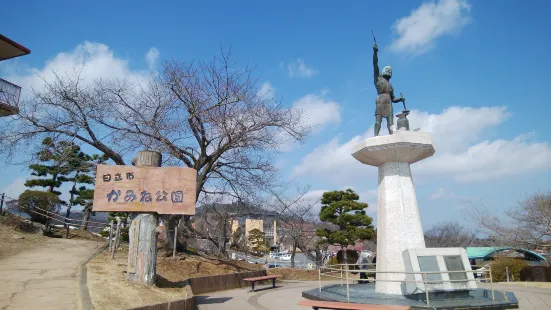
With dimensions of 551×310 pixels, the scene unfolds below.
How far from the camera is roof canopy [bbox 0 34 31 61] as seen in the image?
16.7 metres

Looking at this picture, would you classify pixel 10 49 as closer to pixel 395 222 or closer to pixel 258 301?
pixel 258 301

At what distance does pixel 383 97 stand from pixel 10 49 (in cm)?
1720

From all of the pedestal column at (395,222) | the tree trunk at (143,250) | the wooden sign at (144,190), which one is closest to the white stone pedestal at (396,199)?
the pedestal column at (395,222)

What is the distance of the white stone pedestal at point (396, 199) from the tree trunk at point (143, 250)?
604 cm

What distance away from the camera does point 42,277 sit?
9555mm

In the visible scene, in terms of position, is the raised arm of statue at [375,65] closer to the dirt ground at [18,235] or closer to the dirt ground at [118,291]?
the dirt ground at [118,291]

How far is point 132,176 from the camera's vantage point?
31.3 feet

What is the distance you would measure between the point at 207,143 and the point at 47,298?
8.67 metres

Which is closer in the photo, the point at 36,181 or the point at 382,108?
the point at 382,108

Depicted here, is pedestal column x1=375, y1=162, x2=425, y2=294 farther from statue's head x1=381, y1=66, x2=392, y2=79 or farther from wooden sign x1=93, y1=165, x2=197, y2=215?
wooden sign x1=93, y1=165, x2=197, y2=215

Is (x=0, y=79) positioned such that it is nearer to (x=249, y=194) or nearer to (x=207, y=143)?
(x=207, y=143)

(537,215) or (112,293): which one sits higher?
(537,215)

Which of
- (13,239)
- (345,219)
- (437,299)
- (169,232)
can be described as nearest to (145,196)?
(169,232)

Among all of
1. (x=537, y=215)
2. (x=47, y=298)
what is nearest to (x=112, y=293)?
(x=47, y=298)
